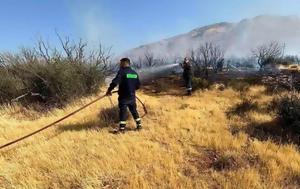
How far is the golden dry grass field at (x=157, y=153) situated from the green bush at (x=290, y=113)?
33 cm

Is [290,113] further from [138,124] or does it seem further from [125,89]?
[125,89]

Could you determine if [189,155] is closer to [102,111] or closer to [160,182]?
[160,182]

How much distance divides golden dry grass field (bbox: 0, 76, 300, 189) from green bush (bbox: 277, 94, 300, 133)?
326mm

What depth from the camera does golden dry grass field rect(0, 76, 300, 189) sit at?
748cm

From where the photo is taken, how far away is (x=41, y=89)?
51.9 feet

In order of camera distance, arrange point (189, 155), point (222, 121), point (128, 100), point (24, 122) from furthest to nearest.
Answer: point (24, 122)
point (222, 121)
point (128, 100)
point (189, 155)

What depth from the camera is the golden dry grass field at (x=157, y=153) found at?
7.48 meters

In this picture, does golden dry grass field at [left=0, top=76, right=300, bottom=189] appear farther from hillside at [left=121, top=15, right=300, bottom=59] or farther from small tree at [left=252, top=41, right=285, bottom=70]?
hillside at [left=121, top=15, right=300, bottom=59]

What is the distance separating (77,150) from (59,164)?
0.75m

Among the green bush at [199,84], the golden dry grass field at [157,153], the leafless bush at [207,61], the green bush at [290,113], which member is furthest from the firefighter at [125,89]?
the leafless bush at [207,61]

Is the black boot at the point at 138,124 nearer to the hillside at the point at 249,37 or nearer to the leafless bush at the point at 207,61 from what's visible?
the leafless bush at the point at 207,61

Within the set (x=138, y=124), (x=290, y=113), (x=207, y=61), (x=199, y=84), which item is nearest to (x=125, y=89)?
(x=138, y=124)

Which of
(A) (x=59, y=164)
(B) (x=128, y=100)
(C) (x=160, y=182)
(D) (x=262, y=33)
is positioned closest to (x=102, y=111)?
(B) (x=128, y=100)

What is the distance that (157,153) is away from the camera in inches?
336
